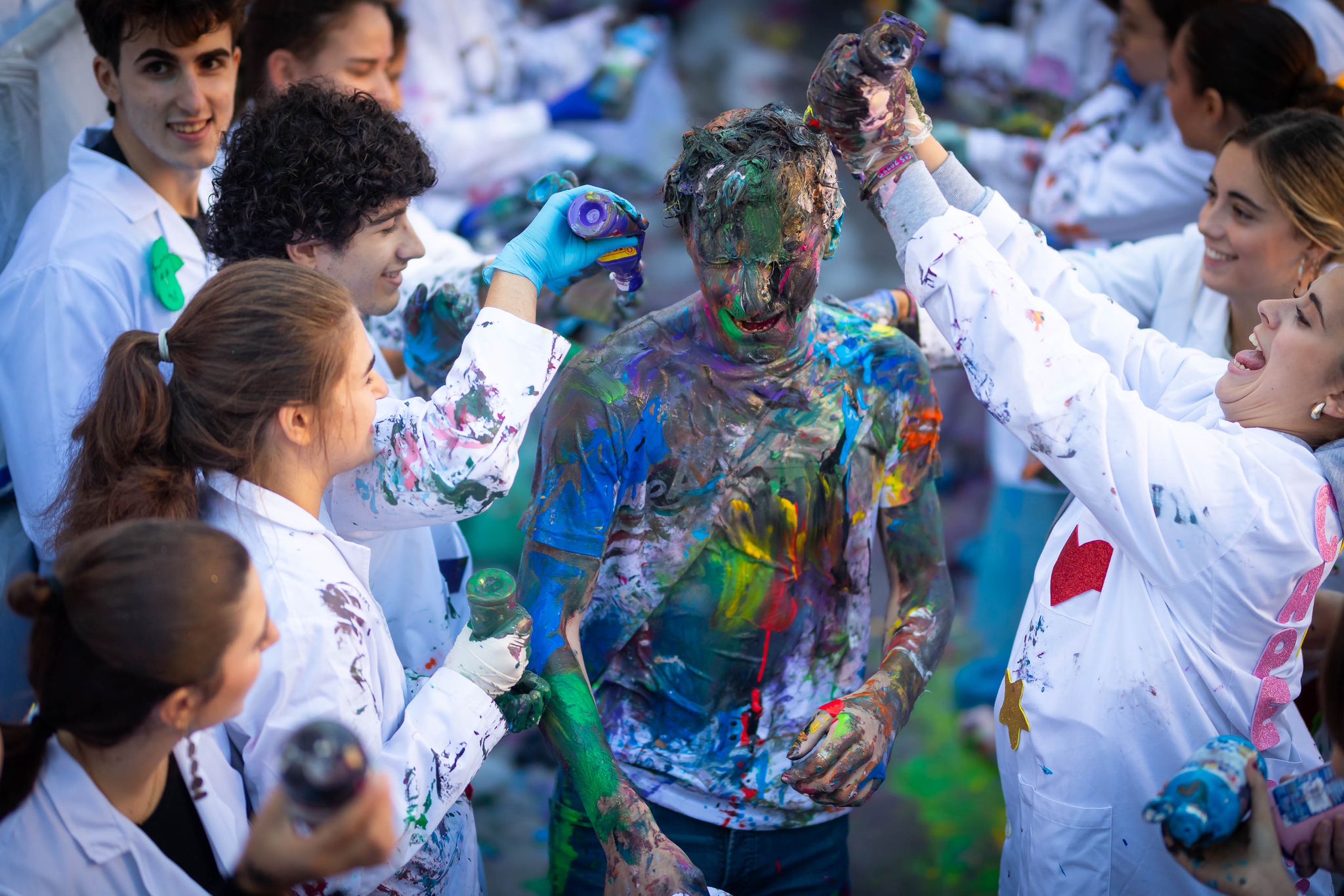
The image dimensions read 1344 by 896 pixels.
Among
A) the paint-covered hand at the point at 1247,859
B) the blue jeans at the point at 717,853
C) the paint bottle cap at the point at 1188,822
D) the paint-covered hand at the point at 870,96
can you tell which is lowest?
the blue jeans at the point at 717,853

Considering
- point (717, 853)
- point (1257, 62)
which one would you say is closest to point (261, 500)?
point (717, 853)

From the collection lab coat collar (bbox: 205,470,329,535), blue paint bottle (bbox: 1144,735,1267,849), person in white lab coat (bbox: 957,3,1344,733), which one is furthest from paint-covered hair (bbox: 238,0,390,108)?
blue paint bottle (bbox: 1144,735,1267,849)

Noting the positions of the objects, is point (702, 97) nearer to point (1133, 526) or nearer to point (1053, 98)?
point (1053, 98)

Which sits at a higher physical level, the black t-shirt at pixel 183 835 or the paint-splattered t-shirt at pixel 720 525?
the paint-splattered t-shirt at pixel 720 525

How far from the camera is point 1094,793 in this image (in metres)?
1.71

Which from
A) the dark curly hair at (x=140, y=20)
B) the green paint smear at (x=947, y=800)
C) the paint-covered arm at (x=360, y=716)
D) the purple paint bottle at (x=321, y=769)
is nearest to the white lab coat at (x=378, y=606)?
the paint-covered arm at (x=360, y=716)

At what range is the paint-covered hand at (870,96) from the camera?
1619 millimetres

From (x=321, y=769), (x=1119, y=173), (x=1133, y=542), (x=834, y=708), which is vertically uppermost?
(x=1119, y=173)

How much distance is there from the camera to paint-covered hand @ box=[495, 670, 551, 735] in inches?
63.8

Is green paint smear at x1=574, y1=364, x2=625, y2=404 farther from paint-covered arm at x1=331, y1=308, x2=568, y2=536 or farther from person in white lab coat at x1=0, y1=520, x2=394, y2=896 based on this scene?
person in white lab coat at x1=0, y1=520, x2=394, y2=896

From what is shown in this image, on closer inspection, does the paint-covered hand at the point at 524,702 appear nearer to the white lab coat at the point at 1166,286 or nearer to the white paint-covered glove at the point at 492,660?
the white paint-covered glove at the point at 492,660

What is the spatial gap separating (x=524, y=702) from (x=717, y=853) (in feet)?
1.65

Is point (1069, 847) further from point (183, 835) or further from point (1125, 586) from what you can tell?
point (183, 835)

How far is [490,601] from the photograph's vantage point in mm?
1529
